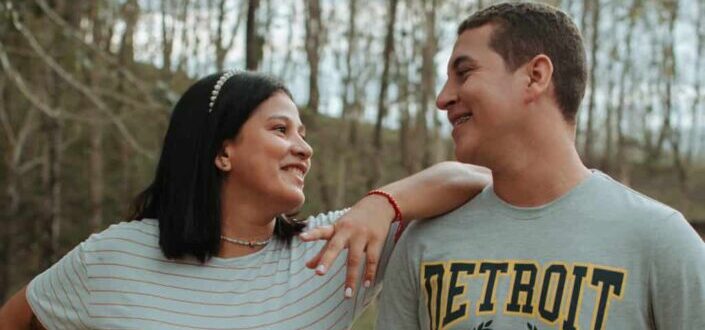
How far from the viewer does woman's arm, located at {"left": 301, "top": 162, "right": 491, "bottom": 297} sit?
Result: 2154 mm

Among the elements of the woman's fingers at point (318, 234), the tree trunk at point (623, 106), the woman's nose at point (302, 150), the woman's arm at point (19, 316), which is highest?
the woman's nose at point (302, 150)

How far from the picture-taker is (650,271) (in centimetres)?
200

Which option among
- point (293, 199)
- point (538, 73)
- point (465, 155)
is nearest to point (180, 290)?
point (293, 199)

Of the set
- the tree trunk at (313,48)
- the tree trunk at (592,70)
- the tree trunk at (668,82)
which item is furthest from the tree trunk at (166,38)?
the tree trunk at (668,82)

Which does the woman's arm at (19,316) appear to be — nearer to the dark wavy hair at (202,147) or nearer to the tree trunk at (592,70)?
the dark wavy hair at (202,147)

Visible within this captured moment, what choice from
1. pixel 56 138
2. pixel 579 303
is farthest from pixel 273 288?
pixel 56 138

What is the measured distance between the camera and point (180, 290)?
2609 mm

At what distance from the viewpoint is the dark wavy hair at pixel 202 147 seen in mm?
2739

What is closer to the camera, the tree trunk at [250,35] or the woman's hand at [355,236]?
the woman's hand at [355,236]

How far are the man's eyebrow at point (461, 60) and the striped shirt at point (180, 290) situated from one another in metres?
0.61

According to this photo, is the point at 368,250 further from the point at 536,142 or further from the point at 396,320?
the point at 536,142

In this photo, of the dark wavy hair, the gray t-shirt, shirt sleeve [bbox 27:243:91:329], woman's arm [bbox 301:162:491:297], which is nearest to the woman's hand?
woman's arm [bbox 301:162:491:297]

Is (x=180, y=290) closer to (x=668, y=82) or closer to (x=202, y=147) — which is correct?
(x=202, y=147)

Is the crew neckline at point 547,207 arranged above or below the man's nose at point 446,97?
below
